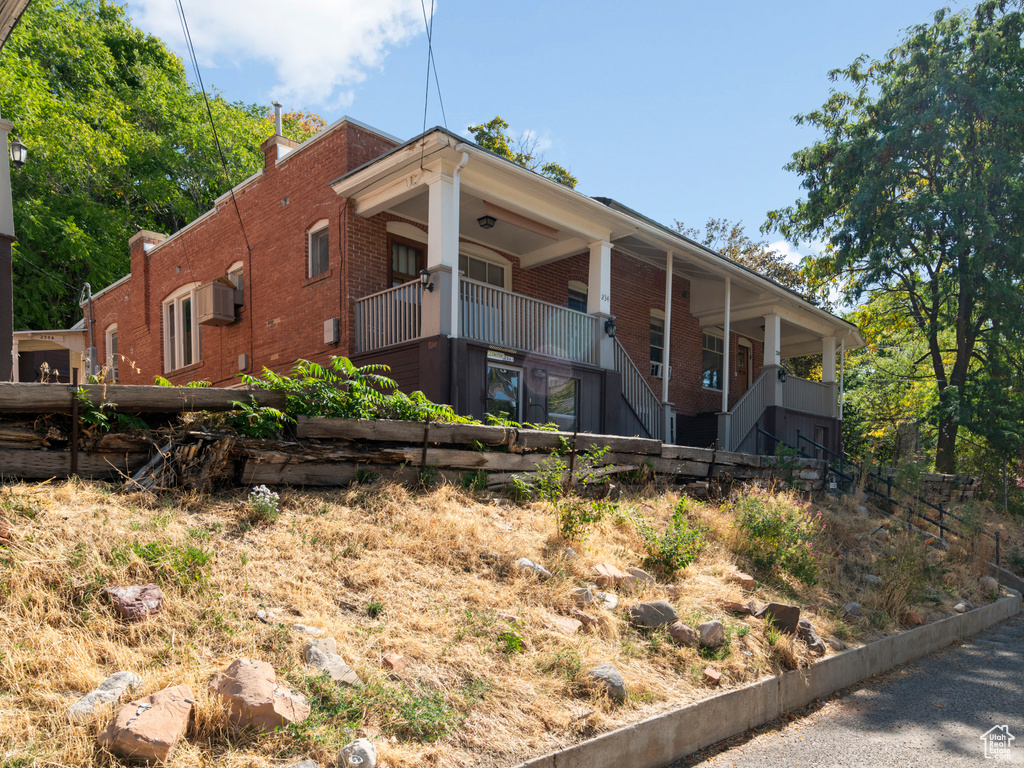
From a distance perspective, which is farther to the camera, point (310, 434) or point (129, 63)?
point (129, 63)

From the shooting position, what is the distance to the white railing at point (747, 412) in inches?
640

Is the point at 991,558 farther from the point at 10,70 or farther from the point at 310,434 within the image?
the point at 10,70

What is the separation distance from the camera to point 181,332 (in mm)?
17547

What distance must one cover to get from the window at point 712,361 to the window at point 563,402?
8347 mm

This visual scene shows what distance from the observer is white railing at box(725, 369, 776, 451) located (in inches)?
640

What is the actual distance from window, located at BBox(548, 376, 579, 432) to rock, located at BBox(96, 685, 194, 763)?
8.97 meters

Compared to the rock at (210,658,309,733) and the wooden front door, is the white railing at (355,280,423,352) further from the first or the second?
the wooden front door

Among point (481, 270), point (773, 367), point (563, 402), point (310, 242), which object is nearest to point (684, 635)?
point (563, 402)

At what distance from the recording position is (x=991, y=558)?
12094 millimetres

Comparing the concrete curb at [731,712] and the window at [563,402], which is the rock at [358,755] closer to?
the concrete curb at [731,712]

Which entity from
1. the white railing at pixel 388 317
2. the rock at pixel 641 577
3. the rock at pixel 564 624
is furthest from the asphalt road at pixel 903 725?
the white railing at pixel 388 317

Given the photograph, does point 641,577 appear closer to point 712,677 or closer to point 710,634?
point 710,634

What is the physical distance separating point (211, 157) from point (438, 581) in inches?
1134

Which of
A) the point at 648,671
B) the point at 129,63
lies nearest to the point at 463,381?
the point at 648,671
